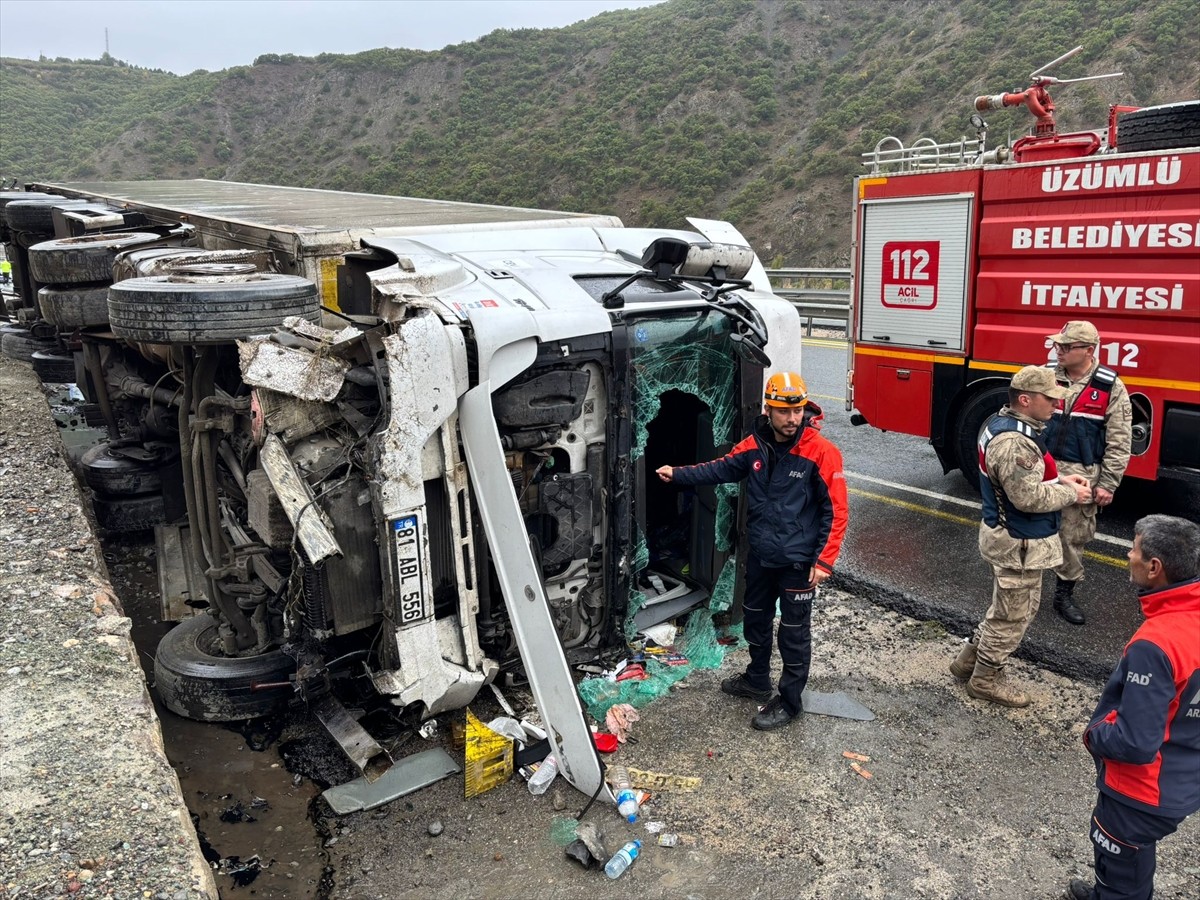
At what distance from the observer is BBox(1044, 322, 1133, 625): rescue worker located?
5039 mm

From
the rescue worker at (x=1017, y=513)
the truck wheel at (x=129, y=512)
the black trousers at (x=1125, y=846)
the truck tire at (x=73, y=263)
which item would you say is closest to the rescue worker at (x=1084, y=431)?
the rescue worker at (x=1017, y=513)

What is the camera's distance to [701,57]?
42.1 m

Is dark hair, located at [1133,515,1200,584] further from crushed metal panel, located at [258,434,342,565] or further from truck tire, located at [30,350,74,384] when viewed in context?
truck tire, located at [30,350,74,384]

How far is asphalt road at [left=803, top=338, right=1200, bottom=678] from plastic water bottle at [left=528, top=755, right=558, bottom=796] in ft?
8.47

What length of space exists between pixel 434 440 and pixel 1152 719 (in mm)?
2666

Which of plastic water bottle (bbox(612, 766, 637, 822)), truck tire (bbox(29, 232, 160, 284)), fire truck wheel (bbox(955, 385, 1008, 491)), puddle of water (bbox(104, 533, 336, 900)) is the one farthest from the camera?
fire truck wheel (bbox(955, 385, 1008, 491))

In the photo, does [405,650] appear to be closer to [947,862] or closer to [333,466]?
[333,466]

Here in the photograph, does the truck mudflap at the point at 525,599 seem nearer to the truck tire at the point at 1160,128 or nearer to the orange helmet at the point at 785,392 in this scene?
the orange helmet at the point at 785,392

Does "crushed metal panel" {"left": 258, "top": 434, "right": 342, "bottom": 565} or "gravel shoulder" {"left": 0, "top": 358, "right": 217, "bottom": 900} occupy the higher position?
"crushed metal panel" {"left": 258, "top": 434, "right": 342, "bottom": 565}

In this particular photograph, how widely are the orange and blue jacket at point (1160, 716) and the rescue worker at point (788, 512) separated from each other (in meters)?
1.46

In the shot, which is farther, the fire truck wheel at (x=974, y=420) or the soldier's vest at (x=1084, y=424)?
the fire truck wheel at (x=974, y=420)

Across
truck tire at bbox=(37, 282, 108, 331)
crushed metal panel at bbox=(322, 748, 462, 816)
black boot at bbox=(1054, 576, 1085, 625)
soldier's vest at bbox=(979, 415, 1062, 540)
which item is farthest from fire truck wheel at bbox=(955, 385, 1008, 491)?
truck tire at bbox=(37, 282, 108, 331)

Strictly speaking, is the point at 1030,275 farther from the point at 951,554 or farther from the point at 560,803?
the point at 560,803

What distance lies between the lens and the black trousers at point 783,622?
4.18m
